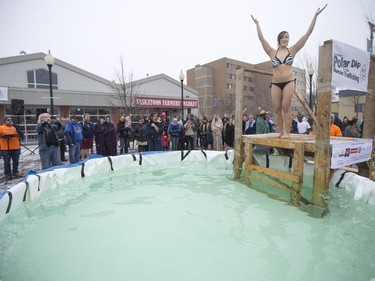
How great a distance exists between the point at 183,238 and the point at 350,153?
8.79 ft

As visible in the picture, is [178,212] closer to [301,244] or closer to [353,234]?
[301,244]

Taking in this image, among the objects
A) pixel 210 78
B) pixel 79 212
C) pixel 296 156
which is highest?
pixel 210 78

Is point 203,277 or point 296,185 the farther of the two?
point 296,185

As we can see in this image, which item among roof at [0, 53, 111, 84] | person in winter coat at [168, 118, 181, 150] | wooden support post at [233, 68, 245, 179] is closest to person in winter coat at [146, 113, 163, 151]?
person in winter coat at [168, 118, 181, 150]

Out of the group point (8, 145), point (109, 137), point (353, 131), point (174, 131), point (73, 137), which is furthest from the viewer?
point (174, 131)

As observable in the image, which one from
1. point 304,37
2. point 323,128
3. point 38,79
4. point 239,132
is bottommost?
point 239,132

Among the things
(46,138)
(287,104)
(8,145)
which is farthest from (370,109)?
(8,145)

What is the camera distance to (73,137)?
6992 mm

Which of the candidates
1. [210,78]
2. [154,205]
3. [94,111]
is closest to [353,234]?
[154,205]

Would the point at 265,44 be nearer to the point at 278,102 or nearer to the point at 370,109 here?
the point at 278,102

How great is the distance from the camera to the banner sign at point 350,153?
315cm

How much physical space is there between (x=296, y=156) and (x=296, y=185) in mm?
413

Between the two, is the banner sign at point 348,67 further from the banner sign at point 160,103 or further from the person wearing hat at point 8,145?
the banner sign at point 160,103

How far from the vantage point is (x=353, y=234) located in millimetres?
2479
